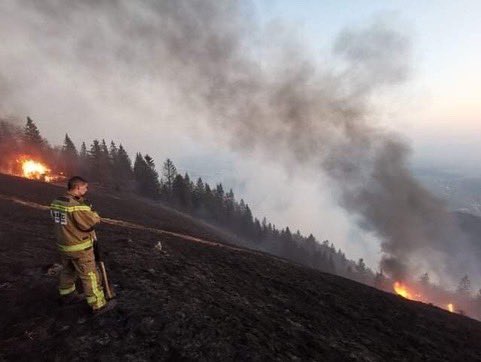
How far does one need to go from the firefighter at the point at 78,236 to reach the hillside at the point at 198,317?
91cm

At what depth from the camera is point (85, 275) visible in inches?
332

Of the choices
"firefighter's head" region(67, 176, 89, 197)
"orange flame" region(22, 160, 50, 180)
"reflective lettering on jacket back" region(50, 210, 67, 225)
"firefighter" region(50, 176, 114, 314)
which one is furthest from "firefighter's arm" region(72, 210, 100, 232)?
"orange flame" region(22, 160, 50, 180)

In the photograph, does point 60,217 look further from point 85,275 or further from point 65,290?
point 65,290

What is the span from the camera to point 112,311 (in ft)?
30.5

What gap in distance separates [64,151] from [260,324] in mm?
103497

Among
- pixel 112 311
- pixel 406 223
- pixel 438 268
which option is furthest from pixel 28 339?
pixel 438 268

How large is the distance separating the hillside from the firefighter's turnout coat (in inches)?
39.4

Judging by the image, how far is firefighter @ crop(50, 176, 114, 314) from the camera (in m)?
8.24

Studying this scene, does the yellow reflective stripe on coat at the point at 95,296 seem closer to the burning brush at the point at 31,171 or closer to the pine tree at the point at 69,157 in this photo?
the burning brush at the point at 31,171

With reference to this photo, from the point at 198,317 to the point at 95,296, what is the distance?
297cm

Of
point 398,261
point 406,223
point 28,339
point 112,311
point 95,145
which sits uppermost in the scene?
point 406,223

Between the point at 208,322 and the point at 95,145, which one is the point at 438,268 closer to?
the point at 95,145

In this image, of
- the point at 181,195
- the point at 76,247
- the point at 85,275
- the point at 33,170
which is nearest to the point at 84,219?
the point at 76,247

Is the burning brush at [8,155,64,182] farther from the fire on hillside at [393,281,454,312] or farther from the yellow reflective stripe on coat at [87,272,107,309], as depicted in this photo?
the fire on hillside at [393,281,454,312]
